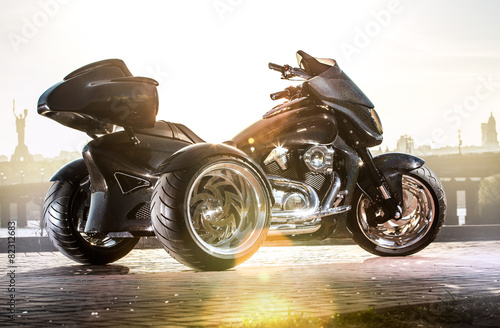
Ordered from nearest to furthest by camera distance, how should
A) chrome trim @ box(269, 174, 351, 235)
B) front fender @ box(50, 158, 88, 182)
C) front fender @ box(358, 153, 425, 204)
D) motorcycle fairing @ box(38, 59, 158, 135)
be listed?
motorcycle fairing @ box(38, 59, 158, 135) < chrome trim @ box(269, 174, 351, 235) < front fender @ box(50, 158, 88, 182) < front fender @ box(358, 153, 425, 204)

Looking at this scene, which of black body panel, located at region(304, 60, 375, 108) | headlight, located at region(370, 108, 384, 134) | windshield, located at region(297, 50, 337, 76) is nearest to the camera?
black body panel, located at region(304, 60, 375, 108)

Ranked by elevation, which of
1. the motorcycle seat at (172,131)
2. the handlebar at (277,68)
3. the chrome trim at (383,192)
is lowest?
the chrome trim at (383,192)

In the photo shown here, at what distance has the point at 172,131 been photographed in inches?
270

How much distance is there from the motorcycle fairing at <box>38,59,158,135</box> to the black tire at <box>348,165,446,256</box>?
10.3 feet

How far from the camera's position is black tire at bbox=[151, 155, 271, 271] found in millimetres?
5891

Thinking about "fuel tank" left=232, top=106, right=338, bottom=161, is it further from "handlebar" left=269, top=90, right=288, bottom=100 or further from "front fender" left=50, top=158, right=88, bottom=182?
"front fender" left=50, top=158, right=88, bottom=182

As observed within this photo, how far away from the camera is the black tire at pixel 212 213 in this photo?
19.3 feet

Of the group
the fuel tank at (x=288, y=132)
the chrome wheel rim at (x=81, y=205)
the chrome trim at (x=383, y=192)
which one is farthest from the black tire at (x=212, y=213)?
the chrome trim at (x=383, y=192)

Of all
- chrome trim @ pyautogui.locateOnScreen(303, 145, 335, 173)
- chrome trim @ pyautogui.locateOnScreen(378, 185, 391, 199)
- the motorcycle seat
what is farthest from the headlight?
the motorcycle seat

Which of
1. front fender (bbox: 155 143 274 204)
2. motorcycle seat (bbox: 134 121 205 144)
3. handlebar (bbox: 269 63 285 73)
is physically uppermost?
handlebar (bbox: 269 63 285 73)

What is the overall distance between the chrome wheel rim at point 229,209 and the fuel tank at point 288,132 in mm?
812

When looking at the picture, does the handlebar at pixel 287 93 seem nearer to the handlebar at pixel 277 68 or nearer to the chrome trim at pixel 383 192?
the handlebar at pixel 277 68

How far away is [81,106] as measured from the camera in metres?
6.22

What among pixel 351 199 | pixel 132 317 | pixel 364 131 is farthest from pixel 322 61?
pixel 132 317
